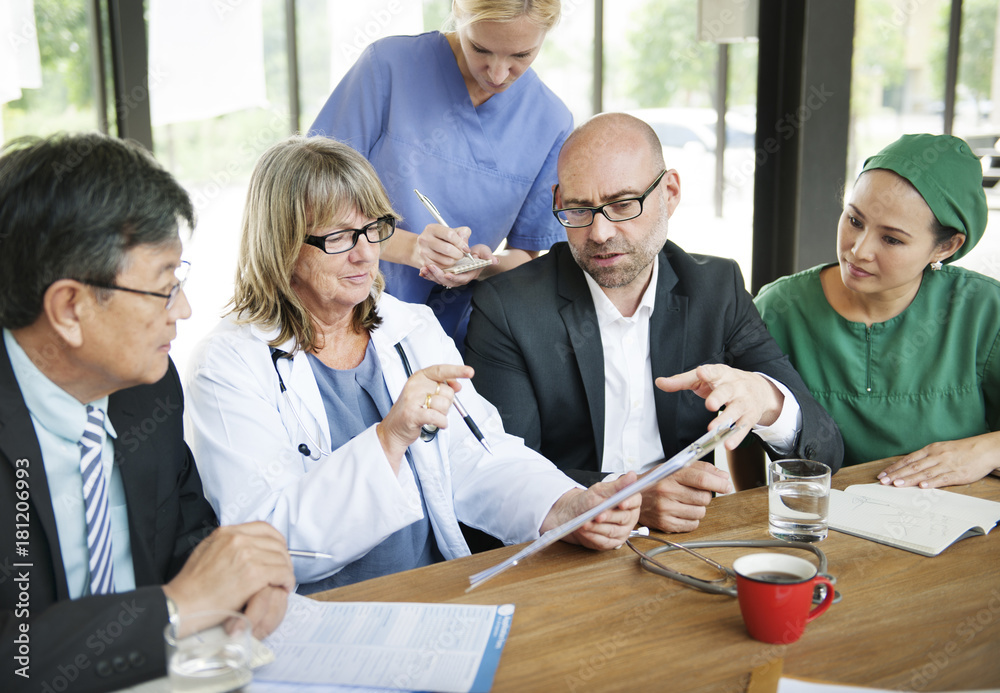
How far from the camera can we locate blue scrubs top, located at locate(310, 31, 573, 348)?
250 cm

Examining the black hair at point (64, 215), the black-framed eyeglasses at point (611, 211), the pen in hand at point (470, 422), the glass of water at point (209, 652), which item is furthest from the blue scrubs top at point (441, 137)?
the glass of water at point (209, 652)

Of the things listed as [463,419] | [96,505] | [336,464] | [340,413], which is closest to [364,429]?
[340,413]

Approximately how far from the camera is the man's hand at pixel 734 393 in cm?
176

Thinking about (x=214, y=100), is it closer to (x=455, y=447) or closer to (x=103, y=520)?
(x=455, y=447)

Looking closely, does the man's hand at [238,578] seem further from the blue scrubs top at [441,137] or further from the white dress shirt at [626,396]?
the blue scrubs top at [441,137]

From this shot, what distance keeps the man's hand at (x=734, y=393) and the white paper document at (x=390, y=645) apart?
69 cm

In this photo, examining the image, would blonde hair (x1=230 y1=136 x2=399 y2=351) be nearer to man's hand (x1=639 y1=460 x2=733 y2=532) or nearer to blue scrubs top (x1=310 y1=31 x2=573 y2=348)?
blue scrubs top (x1=310 y1=31 x2=573 y2=348)

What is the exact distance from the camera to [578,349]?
7.30 ft

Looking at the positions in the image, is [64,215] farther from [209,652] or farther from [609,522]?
[609,522]

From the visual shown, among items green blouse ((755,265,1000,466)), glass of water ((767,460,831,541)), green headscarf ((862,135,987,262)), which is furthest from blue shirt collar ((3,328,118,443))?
green headscarf ((862,135,987,262))

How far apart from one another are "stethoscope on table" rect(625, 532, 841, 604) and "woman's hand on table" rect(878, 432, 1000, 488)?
0.51 m

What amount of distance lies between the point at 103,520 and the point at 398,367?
2.61 ft

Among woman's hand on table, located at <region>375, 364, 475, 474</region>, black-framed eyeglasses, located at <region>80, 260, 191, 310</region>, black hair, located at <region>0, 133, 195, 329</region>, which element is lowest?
woman's hand on table, located at <region>375, 364, 475, 474</region>

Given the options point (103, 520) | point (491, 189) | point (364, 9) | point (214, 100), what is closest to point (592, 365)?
point (491, 189)
